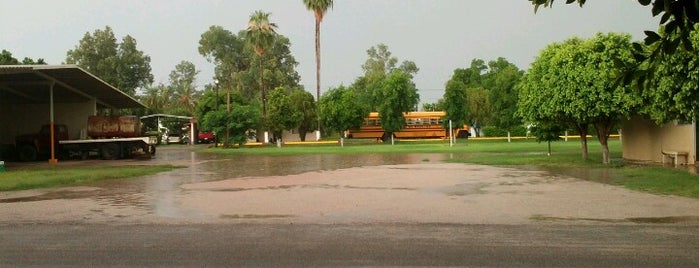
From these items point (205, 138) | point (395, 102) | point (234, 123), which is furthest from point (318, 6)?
point (205, 138)

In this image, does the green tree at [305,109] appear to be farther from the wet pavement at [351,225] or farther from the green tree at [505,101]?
the wet pavement at [351,225]

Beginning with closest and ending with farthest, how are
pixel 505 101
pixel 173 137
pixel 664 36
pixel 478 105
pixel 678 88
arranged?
pixel 664 36 → pixel 678 88 → pixel 505 101 → pixel 478 105 → pixel 173 137

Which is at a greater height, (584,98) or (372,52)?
(372,52)

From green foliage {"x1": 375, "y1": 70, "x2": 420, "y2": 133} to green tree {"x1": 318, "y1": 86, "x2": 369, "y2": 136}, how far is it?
2306mm

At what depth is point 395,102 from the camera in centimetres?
5731

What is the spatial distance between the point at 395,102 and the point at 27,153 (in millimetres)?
31489

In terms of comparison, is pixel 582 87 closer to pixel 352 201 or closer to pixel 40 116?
pixel 352 201

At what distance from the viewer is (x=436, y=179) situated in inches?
768

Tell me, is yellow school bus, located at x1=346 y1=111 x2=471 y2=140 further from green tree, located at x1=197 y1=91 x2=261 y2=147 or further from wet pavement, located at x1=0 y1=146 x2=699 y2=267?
wet pavement, located at x1=0 y1=146 x2=699 y2=267

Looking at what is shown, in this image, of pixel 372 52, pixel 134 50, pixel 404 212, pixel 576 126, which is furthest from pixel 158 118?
pixel 404 212

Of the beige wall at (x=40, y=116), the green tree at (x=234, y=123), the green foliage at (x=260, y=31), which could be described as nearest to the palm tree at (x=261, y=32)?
the green foliage at (x=260, y=31)

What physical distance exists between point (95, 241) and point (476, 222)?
5.94 metres

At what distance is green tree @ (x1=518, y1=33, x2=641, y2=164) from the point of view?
22.9 metres

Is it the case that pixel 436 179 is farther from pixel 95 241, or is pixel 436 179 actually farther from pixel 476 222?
pixel 95 241
